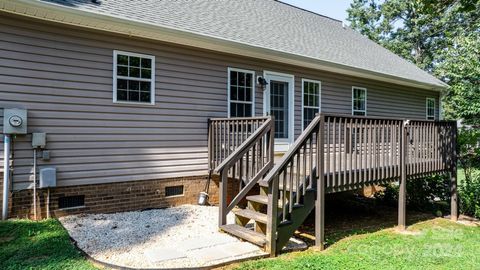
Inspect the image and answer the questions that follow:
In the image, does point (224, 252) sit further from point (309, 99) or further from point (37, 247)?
point (309, 99)

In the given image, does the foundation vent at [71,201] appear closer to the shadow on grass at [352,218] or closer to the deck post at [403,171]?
the shadow on grass at [352,218]

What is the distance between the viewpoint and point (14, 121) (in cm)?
483

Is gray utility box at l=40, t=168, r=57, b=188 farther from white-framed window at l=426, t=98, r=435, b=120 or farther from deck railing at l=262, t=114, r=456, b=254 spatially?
white-framed window at l=426, t=98, r=435, b=120

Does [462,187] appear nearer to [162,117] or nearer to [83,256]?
[162,117]

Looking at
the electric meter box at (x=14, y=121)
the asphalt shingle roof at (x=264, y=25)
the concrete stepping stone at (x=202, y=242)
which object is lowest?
the concrete stepping stone at (x=202, y=242)

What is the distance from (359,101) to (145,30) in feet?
23.1

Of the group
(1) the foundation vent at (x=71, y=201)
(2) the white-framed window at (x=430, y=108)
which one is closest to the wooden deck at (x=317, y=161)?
(1) the foundation vent at (x=71, y=201)

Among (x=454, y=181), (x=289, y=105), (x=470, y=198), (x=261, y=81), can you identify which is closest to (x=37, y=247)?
(x=261, y=81)

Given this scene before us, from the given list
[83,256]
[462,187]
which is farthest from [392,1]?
[83,256]

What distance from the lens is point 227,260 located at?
3.81 m

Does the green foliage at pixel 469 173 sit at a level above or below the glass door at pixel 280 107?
below

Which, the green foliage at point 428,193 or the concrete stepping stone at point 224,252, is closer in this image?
the concrete stepping stone at point 224,252

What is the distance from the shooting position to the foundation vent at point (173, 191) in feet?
21.2

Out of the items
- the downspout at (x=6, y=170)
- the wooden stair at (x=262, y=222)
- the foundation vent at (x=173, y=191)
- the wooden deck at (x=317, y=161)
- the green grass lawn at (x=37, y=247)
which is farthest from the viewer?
the foundation vent at (x=173, y=191)
